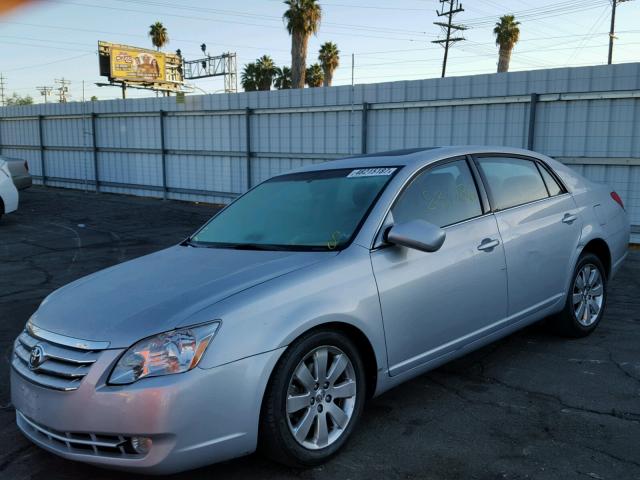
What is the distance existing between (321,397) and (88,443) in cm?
110

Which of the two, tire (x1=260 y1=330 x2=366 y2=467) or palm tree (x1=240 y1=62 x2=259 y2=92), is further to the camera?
palm tree (x1=240 y1=62 x2=259 y2=92)

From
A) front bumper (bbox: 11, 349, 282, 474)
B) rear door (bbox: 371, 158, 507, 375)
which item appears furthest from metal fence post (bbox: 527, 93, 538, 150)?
front bumper (bbox: 11, 349, 282, 474)

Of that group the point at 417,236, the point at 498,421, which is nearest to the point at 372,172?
the point at 417,236

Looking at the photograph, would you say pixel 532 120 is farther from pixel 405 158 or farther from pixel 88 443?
pixel 88 443

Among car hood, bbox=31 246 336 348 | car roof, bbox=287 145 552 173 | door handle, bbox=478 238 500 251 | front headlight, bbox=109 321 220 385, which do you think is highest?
car roof, bbox=287 145 552 173

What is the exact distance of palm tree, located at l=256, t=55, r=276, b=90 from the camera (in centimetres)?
5469

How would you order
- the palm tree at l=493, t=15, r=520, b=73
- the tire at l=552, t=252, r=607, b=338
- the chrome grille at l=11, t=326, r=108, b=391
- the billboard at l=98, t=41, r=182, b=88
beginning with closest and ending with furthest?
the chrome grille at l=11, t=326, r=108, b=391 < the tire at l=552, t=252, r=607, b=338 < the palm tree at l=493, t=15, r=520, b=73 < the billboard at l=98, t=41, r=182, b=88

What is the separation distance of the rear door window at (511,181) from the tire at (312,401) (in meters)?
1.70

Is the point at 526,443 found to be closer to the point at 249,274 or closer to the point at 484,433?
the point at 484,433

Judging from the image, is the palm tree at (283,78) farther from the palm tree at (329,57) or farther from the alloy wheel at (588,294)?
the alloy wheel at (588,294)

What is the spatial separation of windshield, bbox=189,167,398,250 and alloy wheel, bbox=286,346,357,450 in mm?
660

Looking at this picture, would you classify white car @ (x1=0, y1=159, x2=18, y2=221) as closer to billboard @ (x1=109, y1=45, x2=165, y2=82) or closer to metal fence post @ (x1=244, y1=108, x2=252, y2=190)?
metal fence post @ (x1=244, y1=108, x2=252, y2=190)

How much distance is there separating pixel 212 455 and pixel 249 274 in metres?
0.89

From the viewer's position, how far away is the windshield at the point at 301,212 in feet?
11.8
